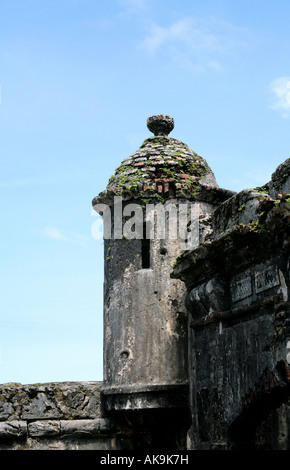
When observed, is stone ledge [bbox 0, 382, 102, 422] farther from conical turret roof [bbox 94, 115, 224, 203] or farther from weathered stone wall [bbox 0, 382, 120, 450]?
conical turret roof [bbox 94, 115, 224, 203]

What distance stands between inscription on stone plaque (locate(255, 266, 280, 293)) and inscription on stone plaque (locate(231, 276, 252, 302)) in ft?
0.57

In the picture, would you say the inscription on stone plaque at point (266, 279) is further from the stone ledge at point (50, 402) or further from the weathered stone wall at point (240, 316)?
the stone ledge at point (50, 402)

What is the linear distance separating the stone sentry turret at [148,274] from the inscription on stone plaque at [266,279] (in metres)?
2.24

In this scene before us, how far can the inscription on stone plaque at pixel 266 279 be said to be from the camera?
6.58 m

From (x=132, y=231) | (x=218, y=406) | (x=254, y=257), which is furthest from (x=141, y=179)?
(x=218, y=406)

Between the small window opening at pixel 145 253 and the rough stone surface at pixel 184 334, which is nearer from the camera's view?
the rough stone surface at pixel 184 334

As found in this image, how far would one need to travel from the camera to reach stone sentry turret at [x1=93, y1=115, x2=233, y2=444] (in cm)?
870

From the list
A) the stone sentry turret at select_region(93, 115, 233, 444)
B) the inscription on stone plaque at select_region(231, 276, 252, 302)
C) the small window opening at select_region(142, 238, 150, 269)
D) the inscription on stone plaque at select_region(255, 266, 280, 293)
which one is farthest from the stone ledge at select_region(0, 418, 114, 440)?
the inscription on stone plaque at select_region(255, 266, 280, 293)

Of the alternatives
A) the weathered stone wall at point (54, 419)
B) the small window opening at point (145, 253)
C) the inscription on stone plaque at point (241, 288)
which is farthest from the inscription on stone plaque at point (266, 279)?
the weathered stone wall at point (54, 419)

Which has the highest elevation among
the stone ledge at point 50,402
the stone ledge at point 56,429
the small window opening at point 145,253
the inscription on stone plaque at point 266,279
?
the small window opening at point 145,253

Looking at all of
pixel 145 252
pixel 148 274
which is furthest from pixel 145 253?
pixel 148 274

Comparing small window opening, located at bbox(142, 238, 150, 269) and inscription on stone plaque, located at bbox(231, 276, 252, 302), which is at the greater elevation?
small window opening, located at bbox(142, 238, 150, 269)
